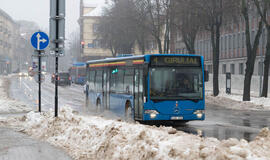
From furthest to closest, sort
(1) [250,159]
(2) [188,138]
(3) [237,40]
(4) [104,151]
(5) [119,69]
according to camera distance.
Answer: (3) [237,40]
(5) [119,69]
(4) [104,151]
(2) [188,138]
(1) [250,159]

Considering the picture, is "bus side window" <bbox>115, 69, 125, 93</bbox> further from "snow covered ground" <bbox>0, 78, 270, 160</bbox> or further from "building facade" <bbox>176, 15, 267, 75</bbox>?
"building facade" <bbox>176, 15, 267, 75</bbox>

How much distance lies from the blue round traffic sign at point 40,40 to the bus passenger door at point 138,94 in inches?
136

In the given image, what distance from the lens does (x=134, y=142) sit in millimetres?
9492

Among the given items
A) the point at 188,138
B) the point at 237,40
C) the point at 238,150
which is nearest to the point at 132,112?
the point at 188,138

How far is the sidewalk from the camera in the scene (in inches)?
415

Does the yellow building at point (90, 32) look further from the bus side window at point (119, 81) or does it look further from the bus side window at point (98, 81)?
the bus side window at point (119, 81)

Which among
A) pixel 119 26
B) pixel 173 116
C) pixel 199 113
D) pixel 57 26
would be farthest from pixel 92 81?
pixel 119 26

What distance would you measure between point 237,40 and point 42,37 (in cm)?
4605

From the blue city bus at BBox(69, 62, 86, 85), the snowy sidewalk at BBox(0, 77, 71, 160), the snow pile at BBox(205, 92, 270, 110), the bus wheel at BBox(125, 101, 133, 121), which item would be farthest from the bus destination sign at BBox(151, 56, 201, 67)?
the blue city bus at BBox(69, 62, 86, 85)

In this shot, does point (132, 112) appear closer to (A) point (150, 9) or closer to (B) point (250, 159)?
(B) point (250, 159)

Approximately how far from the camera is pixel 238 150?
283 inches

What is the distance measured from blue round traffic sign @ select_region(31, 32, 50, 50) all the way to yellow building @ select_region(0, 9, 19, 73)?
9930cm

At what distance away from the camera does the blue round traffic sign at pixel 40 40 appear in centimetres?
1752

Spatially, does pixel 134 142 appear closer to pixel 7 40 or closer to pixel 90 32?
pixel 90 32
